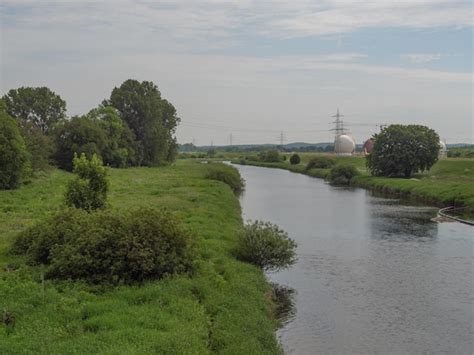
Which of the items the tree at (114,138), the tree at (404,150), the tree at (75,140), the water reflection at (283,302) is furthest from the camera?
the tree at (114,138)

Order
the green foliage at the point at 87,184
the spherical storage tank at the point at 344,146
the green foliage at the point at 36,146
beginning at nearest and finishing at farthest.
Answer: the green foliage at the point at 87,184, the green foliage at the point at 36,146, the spherical storage tank at the point at 344,146

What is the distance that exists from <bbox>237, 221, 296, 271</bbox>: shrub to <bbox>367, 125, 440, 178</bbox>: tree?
55628 mm

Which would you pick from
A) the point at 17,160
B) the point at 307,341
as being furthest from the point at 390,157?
the point at 307,341

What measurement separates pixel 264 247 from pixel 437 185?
4237cm

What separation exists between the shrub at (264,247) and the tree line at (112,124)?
4973 centimetres

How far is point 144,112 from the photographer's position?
3637 inches

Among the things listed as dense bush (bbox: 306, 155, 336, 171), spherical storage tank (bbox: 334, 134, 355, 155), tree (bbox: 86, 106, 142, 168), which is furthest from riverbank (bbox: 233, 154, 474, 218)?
spherical storage tank (bbox: 334, 134, 355, 155)

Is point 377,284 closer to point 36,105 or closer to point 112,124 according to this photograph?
point 112,124

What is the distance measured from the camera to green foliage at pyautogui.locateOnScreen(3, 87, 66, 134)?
88562 mm

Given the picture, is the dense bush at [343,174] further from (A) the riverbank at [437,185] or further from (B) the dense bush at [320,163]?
(B) the dense bush at [320,163]

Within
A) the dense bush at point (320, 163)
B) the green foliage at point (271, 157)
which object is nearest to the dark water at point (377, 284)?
the dense bush at point (320, 163)

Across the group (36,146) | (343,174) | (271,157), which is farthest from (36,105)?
(271,157)

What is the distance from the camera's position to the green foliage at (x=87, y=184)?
22656mm

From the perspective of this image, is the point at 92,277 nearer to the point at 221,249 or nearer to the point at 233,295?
the point at 233,295
